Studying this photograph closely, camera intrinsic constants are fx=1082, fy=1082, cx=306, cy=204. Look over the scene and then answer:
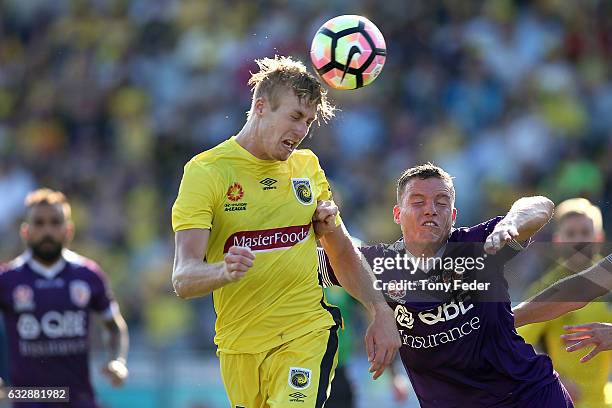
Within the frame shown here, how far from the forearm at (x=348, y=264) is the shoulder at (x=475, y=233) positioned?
1.74 feet

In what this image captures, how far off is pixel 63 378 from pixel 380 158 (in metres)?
5.90

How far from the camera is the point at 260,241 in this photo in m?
5.85

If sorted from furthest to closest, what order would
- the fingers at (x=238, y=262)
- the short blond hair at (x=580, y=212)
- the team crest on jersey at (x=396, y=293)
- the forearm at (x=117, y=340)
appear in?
1. the forearm at (x=117, y=340)
2. the short blond hair at (x=580, y=212)
3. the team crest on jersey at (x=396, y=293)
4. the fingers at (x=238, y=262)

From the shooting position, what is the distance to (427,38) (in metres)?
14.2

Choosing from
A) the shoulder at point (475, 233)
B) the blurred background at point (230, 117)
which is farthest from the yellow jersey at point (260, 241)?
the blurred background at point (230, 117)

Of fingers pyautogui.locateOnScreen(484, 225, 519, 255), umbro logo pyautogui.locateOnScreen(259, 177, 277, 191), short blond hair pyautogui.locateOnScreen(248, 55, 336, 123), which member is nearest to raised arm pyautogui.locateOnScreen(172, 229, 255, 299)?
umbro logo pyautogui.locateOnScreen(259, 177, 277, 191)

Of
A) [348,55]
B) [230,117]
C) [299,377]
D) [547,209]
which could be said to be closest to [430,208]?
[547,209]

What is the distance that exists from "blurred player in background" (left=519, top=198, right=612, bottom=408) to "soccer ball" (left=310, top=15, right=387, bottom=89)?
78.5 inches

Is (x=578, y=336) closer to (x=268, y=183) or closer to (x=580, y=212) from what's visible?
(x=268, y=183)

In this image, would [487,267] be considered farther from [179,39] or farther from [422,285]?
[179,39]

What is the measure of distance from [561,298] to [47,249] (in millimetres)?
4489

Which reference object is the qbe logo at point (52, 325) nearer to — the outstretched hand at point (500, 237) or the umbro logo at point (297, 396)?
the umbro logo at point (297, 396)

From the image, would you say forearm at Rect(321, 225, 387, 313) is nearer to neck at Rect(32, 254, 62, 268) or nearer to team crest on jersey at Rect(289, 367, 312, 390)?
team crest on jersey at Rect(289, 367, 312, 390)

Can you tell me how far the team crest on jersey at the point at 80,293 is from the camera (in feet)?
29.5
